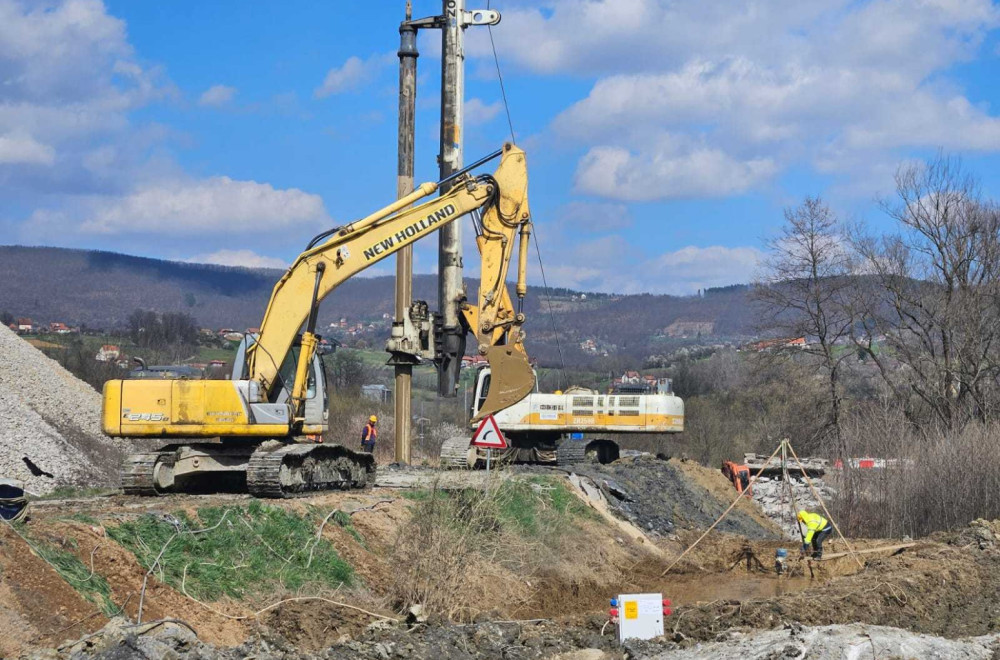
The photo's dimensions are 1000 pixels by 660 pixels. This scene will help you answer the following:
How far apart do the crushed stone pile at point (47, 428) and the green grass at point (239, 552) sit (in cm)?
1125

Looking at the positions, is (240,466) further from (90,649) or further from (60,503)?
(90,649)

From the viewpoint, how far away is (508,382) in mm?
19312

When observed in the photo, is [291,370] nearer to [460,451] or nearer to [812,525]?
[460,451]

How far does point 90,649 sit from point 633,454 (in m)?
30.9

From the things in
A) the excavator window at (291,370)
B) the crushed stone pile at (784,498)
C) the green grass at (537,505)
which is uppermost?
the excavator window at (291,370)

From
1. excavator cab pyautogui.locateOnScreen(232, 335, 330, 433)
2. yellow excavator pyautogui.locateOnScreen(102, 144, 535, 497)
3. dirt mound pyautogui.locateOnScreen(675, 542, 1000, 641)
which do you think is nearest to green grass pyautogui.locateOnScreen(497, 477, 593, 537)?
yellow excavator pyautogui.locateOnScreen(102, 144, 535, 497)

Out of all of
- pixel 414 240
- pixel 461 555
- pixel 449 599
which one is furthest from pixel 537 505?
pixel 449 599

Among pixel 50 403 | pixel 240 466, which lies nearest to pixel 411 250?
pixel 240 466

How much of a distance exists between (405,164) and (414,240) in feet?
20.9

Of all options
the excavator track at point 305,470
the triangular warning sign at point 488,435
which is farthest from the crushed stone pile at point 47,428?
the triangular warning sign at point 488,435

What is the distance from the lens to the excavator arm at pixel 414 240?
19.8 metres

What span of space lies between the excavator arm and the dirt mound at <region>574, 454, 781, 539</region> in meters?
8.06

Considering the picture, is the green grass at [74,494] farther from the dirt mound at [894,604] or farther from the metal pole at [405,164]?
the dirt mound at [894,604]

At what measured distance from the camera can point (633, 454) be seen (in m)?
40.4
